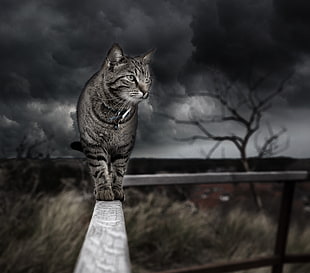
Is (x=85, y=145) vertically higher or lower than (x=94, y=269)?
higher

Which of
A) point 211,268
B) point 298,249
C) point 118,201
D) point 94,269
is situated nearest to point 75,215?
point 211,268

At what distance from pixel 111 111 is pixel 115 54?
0.14 metres

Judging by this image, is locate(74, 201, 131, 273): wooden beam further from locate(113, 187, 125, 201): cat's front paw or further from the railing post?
the railing post

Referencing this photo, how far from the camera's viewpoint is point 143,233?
9.50 ft

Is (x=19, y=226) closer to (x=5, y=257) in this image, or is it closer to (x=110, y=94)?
(x=5, y=257)

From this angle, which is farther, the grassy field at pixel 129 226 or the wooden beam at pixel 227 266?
the grassy field at pixel 129 226

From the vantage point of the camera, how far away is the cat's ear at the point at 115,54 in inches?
31.1

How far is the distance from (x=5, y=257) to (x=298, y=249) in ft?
8.25

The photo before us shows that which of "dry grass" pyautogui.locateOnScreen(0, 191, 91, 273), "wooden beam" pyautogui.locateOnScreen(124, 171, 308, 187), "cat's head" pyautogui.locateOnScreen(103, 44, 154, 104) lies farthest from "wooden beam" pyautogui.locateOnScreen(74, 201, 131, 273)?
"dry grass" pyautogui.locateOnScreen(0, 191, 91, 273)

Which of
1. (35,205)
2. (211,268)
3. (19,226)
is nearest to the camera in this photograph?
(211,268)

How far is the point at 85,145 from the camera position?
0.83m

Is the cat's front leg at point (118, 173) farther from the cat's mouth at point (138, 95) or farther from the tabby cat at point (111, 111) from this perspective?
the cat's mouth at point (138, 95)

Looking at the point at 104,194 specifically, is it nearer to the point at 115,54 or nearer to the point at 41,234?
the point at 115,54

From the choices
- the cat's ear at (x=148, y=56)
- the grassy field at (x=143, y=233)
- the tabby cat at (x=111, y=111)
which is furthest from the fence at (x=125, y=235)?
the grassy field at (x=143, y=233)
